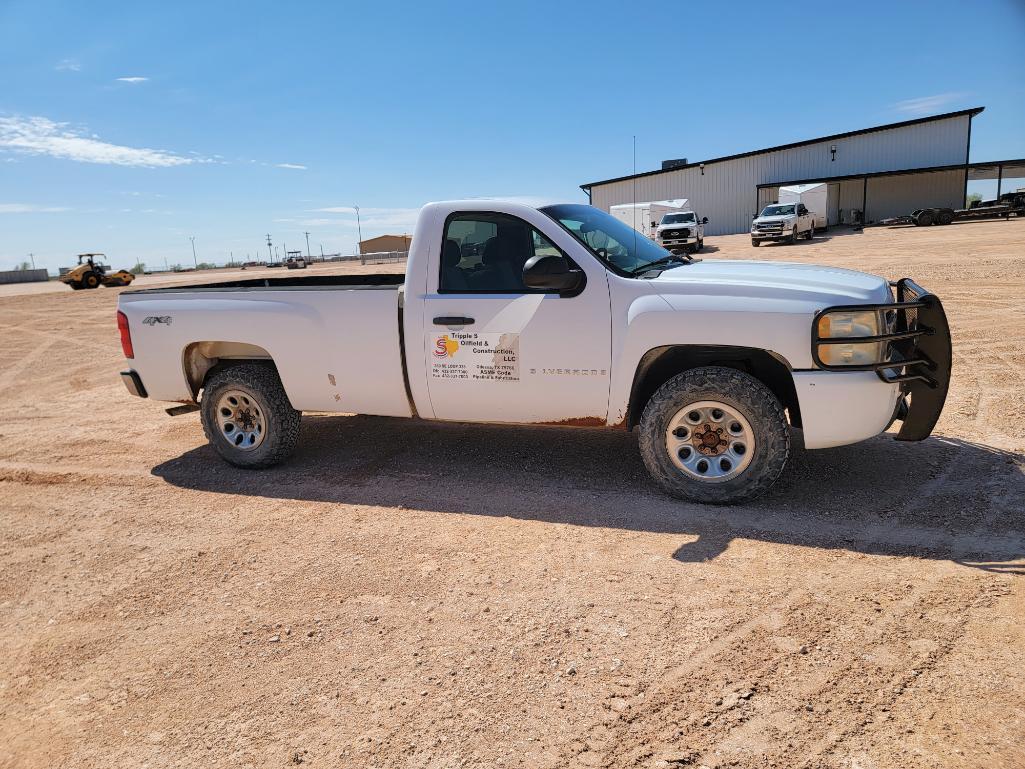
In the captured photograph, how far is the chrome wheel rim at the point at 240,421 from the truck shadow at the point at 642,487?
10.5 inches

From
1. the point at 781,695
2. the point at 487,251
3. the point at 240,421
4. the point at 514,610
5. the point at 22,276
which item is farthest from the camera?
Answer: the point at 22,276

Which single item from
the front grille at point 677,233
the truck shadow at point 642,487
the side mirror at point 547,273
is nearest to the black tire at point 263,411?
the truck shadow at point 642,487

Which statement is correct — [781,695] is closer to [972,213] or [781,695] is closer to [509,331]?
[509,331]

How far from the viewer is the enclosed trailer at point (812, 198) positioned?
34.1 metres

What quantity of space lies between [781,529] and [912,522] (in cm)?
77

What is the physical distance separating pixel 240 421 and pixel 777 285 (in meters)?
4.29

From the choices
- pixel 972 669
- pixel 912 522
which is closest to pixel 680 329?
pixel 912 522

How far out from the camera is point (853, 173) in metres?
42.6

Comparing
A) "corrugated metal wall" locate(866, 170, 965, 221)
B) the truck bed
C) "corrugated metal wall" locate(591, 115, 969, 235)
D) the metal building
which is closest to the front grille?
the metal building

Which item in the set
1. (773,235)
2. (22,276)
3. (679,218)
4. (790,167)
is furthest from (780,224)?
(22,276)

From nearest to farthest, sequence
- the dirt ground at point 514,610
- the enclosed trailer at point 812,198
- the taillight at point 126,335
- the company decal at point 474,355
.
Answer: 1. the dirt ground at point 514,610
2. the company decal at point 474,355
3. the taillight at point 126,335
4. the enclosed trailer at point 812,198

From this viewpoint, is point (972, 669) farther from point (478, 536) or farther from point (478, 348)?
point (478, 348)

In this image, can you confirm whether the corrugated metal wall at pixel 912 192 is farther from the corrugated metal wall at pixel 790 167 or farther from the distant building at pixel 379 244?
the distant building at pixel 379 244

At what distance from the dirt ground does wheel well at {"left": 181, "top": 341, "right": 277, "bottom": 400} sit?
2.67 ft
